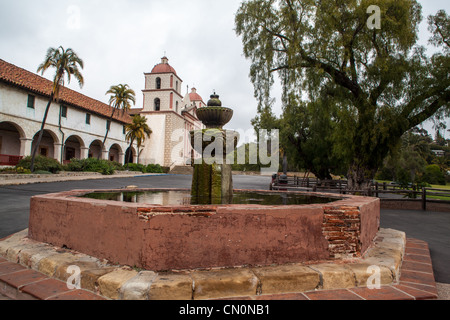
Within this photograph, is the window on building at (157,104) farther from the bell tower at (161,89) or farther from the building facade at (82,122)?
the building facade at (82,122)

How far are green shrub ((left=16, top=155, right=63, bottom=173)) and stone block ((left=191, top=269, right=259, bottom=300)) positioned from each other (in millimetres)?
19991

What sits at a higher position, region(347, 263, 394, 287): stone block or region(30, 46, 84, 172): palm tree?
region(30, 46, 84, 172): palm tree

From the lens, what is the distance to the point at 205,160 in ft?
14.2

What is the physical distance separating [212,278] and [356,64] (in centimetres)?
1116

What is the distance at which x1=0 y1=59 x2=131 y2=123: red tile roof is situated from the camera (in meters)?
18.5

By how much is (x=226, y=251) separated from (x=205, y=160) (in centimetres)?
204

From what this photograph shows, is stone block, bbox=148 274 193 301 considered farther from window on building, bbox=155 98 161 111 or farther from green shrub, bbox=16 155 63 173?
window on building, bbox=155 98 161 111

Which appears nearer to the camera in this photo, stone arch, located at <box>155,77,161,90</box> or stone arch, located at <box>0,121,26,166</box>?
stone arch, located at <box>0,121,26,166</box>

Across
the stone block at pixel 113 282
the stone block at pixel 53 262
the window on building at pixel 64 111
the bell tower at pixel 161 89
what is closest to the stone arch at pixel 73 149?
the window on building at pixel 64 111

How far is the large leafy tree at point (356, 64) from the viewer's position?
31.3 ft

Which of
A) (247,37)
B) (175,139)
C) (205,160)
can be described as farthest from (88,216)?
(175,139)

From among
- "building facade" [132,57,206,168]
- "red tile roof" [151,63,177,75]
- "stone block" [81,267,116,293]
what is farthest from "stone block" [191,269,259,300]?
"red tile roof" [151,63,177,75]

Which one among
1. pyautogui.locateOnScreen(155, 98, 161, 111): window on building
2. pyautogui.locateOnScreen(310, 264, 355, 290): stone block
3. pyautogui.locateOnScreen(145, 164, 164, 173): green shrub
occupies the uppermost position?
pyautogui.locateOnScreen(155, 98, 161, 111): window on building
